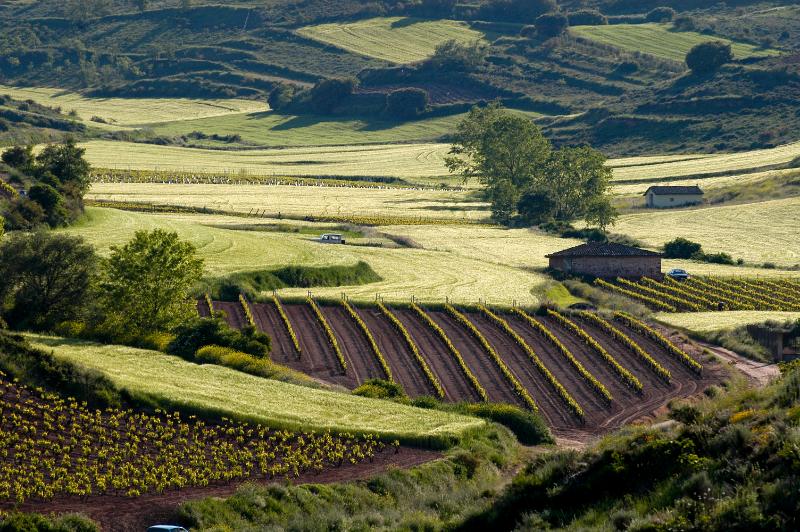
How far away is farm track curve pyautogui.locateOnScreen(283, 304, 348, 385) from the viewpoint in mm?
63094

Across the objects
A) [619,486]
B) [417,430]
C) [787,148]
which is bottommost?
[787,148]

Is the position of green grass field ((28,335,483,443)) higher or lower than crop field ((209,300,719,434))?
higher

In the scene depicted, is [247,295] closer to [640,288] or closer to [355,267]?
[355,267]

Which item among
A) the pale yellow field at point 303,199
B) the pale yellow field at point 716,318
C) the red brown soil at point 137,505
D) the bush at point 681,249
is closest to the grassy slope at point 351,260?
the pale yellow field at point 716,318

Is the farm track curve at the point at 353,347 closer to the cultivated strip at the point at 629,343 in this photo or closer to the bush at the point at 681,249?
the cultivated strip at the point at 629,343

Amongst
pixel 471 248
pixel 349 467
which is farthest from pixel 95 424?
pixel 471 248

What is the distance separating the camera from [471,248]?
389 feet

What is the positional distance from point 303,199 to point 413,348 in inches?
3492

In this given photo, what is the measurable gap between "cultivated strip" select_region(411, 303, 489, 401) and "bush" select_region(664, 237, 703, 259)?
43.6 m

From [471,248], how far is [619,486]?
290 feet

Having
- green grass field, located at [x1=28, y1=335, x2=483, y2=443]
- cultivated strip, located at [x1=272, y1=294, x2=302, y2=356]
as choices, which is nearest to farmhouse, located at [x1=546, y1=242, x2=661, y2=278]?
cultivated strip, located at [x1=272, y1=294, x2=302, y2=356]

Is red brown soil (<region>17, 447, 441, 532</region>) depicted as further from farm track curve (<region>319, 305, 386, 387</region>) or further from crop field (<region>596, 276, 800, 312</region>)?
crop field (<region>596, 276, 800, 312</region>)

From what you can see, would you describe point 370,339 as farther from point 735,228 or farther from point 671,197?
point 671,197

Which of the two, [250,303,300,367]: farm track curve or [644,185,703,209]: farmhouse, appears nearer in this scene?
[250,303,300,367]: farm track curve
